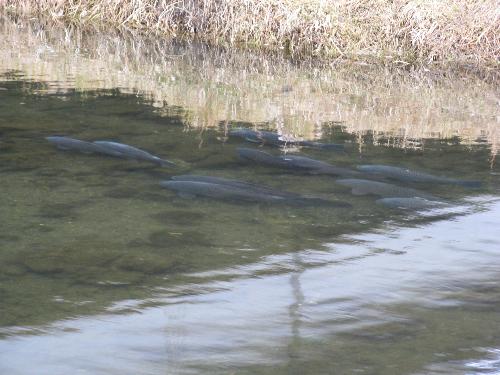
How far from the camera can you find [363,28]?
52.7 feet

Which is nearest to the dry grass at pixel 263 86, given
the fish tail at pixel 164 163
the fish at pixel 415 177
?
the fish at pixel 415 177

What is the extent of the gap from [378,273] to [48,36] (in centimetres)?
1388

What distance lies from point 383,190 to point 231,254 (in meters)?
1.81

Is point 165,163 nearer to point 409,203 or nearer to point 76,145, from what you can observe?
point 76,145

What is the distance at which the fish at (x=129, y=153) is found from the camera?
24.9 feet

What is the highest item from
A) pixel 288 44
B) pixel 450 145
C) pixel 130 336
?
pixel 288 44

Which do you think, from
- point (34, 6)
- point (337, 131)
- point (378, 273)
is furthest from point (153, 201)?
point (34, 6)

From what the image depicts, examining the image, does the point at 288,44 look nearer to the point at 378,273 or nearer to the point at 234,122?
the point at 234,122

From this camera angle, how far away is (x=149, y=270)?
519 cm

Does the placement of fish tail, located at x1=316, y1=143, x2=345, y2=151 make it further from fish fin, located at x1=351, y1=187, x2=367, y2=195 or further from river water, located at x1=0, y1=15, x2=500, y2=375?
fish fin, located at x1=351, y1=187, x2=367, y2=195

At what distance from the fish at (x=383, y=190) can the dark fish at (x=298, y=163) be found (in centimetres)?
51

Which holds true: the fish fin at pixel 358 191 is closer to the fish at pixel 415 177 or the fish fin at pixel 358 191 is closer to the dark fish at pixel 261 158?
the fish at pixel 415 177

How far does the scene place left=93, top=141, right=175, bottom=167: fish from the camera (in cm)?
759

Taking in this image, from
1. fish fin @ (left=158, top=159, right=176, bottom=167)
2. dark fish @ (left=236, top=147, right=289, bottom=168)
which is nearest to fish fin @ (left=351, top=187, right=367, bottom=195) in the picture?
dark fish @ (left=236, top=147, right=289, bottom=168)
